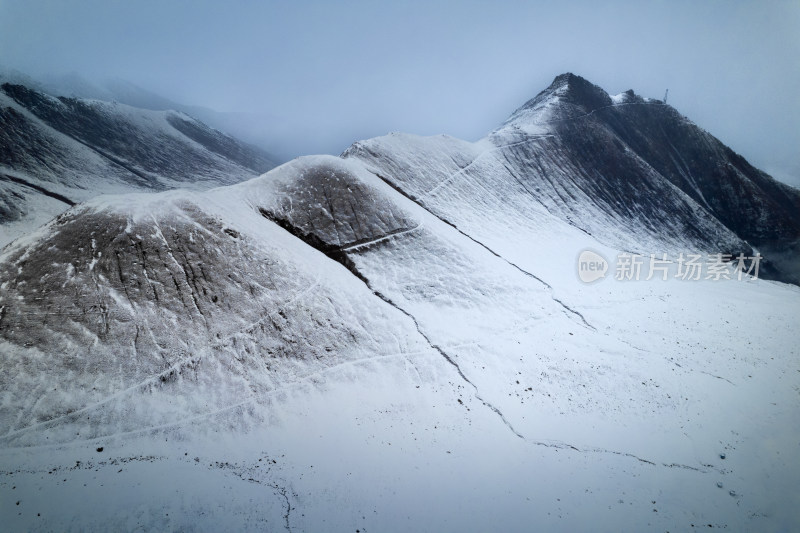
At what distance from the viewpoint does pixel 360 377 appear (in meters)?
19.1

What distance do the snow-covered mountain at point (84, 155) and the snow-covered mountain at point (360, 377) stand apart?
32.7m

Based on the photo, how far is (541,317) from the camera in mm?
25766

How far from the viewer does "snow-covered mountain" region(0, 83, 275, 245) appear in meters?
48.1

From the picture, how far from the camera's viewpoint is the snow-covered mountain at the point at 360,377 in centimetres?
1277

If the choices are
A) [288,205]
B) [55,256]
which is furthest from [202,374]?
[288,205]
